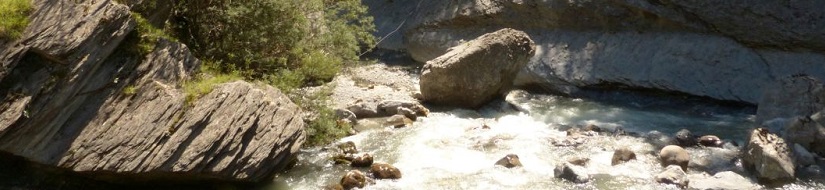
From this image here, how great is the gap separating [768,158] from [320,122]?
7.36 metres

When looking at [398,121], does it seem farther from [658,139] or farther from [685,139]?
[685,139]

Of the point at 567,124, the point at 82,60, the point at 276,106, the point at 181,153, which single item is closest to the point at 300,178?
the point at 276,106

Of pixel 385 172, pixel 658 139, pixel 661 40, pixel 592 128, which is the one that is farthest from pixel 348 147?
pixel 661 40

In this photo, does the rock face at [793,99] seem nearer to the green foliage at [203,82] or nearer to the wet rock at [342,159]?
the wet rock at [342,159]

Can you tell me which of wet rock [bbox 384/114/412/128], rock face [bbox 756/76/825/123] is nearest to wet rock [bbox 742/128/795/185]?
rock face [bbox 756/76/825/123]

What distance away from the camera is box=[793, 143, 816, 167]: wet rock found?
40.5 feet

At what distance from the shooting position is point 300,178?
12.0 meters

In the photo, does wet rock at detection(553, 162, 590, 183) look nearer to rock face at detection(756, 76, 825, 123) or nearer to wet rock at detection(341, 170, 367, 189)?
wet rock at detection(341, 170, 367, 189)

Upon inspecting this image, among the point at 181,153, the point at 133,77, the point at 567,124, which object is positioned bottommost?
the point at 567,124

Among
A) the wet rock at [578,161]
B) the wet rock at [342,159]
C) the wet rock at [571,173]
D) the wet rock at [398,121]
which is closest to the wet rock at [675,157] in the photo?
the wet rock at [578,161]

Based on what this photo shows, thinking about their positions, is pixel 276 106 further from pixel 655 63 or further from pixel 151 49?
pixel 655 63

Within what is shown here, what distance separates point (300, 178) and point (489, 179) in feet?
9.76

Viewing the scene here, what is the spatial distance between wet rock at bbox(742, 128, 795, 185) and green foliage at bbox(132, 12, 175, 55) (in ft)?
30.9

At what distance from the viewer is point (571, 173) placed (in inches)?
466
